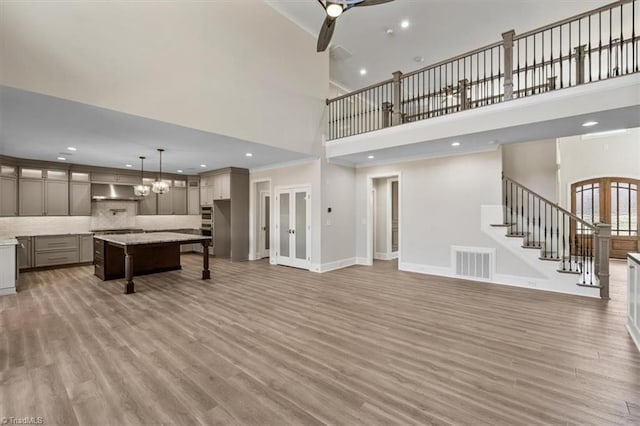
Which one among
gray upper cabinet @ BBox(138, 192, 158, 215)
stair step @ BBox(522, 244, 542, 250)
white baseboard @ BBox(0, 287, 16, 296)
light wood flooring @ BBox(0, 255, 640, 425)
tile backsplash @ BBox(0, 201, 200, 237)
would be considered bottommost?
light wood flooring @ BBox(0, 255, 640, 425)

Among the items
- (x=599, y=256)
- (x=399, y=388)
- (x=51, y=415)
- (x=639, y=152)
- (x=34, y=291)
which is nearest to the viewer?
(x=51, y=415)

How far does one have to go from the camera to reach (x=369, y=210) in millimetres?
7297

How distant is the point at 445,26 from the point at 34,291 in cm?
968

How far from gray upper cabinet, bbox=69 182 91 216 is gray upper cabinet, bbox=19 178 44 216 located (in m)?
0.56

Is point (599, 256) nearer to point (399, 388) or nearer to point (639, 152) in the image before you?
point (399, 388)

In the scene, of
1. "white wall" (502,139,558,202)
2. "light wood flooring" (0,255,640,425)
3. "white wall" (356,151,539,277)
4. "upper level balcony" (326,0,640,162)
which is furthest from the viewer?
"white wall" (502,139,558,202)

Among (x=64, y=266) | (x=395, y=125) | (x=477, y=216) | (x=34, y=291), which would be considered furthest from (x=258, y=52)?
(x=64, y=266)

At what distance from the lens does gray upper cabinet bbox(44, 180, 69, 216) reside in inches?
270

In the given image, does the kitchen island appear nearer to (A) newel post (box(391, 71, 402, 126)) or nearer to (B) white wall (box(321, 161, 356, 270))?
(B) white wall (box(321, 161, 356, 270))

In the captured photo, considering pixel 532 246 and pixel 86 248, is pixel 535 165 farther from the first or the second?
pixel 86 248

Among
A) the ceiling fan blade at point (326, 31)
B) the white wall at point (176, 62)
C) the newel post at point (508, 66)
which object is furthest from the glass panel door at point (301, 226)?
the newel post at point (508, 66)

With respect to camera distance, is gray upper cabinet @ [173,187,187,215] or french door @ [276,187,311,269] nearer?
french door @ [276,187,311,269]

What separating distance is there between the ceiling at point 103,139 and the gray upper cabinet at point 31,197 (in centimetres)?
63

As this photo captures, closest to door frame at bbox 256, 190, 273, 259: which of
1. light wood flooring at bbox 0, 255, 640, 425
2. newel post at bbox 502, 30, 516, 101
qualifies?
light wood flooring at bbox 0, 255, 640, 425
